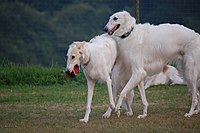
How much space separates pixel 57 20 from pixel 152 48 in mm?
5591

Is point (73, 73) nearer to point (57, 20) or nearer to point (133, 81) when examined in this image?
point (133, 81)

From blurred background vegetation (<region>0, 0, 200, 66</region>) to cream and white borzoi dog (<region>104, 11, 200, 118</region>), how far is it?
5.05 m

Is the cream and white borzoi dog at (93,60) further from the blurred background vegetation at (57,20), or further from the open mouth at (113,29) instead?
the blurred background vegetation at (57,20)

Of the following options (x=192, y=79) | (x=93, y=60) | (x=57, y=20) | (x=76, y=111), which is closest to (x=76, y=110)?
(x=76, y=111)

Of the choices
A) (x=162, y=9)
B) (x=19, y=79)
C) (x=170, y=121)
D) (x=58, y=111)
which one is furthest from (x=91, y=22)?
(x=170, y=121)

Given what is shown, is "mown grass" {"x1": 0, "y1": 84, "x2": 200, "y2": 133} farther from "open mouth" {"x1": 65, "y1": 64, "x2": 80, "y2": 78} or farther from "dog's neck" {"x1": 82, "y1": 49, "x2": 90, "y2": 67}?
"dog's neck" {"x1": 82, "y1": 49, "x2": 90, "y2": 67}

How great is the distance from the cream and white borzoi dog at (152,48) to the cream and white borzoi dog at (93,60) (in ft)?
0.78

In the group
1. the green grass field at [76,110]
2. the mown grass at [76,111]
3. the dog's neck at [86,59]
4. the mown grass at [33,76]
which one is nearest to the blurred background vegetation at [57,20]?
the mown grass at [33,76]

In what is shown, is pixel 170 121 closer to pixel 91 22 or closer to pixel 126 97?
pixel 126 97

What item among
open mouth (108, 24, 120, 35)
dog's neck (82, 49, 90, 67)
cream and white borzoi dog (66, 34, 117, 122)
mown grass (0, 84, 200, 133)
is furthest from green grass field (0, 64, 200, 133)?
open mouth (108, 24, 120, 35)

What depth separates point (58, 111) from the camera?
949 cm

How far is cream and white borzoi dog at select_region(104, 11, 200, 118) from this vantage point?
29.7 feet

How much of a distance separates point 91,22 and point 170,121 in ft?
21.5

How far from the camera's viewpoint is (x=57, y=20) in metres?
14.5
